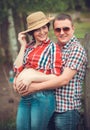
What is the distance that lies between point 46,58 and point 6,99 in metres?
4.09

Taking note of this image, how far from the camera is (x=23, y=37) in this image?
478 centimetres

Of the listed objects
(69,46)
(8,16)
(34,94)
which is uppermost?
(8,16)

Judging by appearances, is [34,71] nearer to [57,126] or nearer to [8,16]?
[57,126]

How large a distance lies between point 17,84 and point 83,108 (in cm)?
108

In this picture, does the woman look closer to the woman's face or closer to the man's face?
the woman's face

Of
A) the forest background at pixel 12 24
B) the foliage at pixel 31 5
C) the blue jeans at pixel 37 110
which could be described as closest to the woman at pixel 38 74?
the blue jeans at pixel 37 110

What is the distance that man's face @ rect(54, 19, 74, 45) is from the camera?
14.5 feet

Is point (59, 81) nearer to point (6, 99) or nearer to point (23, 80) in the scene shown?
point (23, 80)

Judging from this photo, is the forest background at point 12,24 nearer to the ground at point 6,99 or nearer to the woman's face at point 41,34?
the ground at point 6,99

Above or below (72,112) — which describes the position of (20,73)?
above

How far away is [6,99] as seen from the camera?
8328mm

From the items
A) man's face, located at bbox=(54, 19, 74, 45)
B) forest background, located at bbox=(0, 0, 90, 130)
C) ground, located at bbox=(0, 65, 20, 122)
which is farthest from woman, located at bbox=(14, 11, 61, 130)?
ground, located at bbox=(0, 65, 20, 122)

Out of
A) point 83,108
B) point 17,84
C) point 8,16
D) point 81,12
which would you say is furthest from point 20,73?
point 81,12

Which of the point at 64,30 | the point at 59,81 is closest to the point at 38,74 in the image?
the point at 59,81
